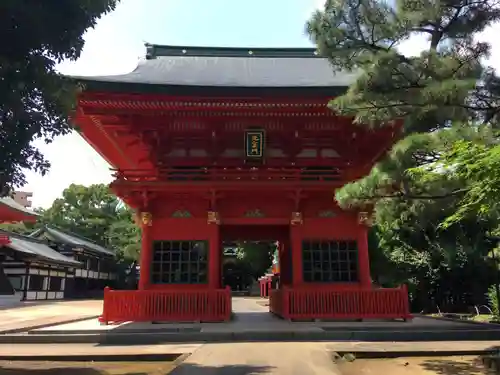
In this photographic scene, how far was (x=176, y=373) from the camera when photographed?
7.16 m

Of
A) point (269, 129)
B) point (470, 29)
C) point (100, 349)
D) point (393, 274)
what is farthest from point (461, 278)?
point (100, 349)

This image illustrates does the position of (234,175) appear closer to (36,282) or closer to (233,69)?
(233,69)

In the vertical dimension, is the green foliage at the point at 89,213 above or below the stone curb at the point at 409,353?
above

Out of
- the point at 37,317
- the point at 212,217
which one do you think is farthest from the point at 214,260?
the point at 37,317

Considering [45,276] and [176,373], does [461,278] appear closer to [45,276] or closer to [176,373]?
[176,373]

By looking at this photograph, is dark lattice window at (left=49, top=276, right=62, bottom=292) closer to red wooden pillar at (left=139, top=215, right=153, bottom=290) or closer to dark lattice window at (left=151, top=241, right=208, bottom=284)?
red wooden pillar at (left=139, top=215, right=153, bottom=290)

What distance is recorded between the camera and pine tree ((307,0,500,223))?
798cm

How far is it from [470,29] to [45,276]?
39.9 metres

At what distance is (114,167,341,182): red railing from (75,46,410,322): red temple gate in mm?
42

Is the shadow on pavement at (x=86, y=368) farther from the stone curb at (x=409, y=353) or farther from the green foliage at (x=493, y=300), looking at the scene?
the green foliage at (x=493, y=300)

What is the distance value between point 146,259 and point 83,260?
38.1m

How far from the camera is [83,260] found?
1925 inches

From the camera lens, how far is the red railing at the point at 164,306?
13508 millimetres


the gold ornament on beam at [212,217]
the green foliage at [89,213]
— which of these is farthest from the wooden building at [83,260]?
the gold ornament on beam at [212,217]
